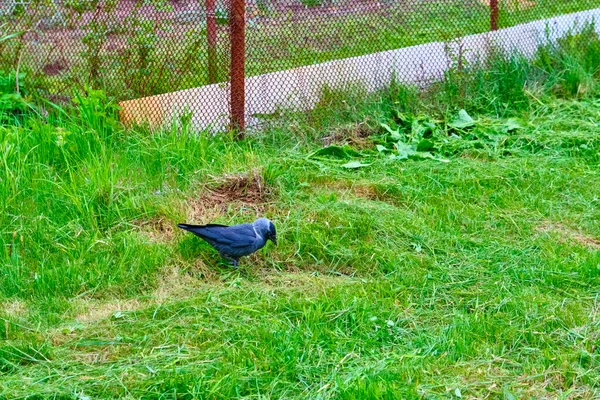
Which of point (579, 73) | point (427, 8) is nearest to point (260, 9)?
point (427, 8)

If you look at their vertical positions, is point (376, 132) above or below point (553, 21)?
below

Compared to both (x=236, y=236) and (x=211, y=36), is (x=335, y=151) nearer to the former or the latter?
(x=211, y=36)

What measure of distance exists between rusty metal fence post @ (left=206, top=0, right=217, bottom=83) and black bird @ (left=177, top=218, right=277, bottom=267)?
2.04 meters

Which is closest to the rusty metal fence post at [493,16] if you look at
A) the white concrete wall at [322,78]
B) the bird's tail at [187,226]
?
the white concrete wall at [322,78]

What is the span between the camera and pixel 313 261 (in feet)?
15.5

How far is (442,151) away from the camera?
6.41 m

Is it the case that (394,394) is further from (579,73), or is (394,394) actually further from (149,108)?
(579,73)

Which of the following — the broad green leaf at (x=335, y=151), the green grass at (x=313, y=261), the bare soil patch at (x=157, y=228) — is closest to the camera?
the green grass at (x=313, y=261)

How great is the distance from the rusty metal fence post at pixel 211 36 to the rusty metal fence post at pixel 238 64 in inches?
5.5

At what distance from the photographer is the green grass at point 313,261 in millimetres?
3541

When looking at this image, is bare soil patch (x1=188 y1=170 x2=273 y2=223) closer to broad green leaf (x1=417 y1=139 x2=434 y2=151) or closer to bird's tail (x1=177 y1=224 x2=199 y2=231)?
bird's tail (x1=177 y1=224 x2=199 y2=231)

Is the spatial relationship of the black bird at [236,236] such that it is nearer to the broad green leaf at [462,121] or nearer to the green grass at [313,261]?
the green grass at [313,261]

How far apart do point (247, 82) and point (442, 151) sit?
5.64 ft

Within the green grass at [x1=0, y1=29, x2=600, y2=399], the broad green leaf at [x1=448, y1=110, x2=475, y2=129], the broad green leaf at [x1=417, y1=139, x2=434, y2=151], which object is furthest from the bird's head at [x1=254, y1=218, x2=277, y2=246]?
Result: the broad green leaf at [x1=448, y1=110, x2=475, y2=129]
